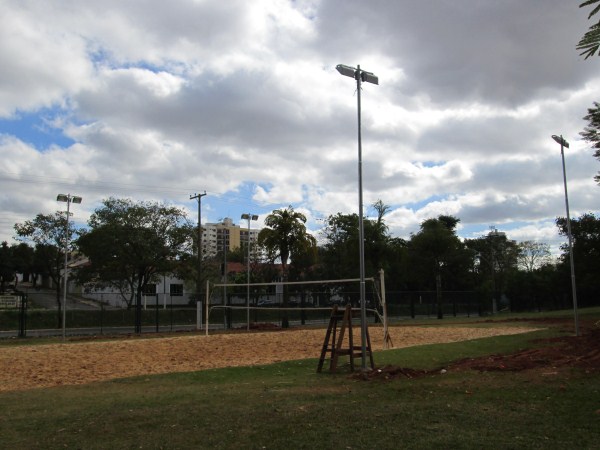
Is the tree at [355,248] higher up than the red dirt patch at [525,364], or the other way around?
the tree at [355,248]

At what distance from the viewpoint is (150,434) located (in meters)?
6.85

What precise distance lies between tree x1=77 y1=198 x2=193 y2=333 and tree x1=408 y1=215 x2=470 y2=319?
23.3 meters

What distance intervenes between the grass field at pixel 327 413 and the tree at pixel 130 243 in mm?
34173

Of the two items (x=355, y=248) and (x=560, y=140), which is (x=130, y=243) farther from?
(x=560, y=140)

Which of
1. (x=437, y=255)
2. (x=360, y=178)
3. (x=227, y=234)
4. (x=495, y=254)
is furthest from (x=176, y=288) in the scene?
(x=360, y=178)

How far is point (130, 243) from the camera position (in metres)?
45.2

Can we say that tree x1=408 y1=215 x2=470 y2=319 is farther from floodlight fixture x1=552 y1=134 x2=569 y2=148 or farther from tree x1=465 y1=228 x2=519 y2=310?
floodlight fixture x1=552 y1=134 x2=569 y2=148

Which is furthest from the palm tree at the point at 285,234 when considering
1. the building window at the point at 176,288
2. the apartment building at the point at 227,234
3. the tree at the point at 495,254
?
the apartment building at the point at 227,234

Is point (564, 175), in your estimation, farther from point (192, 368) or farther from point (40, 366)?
Answer: point (40, 366)

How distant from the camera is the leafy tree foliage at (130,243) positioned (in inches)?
1769

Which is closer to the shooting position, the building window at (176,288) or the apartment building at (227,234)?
the building window at (176,288)

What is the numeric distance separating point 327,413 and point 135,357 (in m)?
12.2

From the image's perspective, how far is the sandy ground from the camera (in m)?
14.6

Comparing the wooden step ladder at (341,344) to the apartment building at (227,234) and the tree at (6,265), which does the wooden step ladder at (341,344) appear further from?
the apartment building at (227,234)
